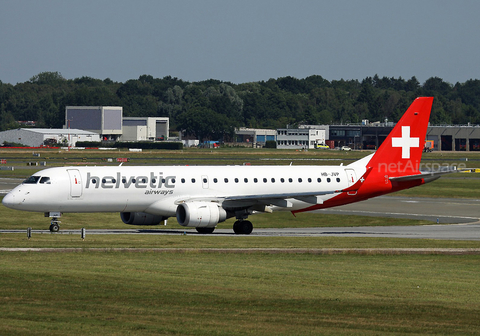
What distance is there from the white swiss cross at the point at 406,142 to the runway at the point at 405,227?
16.0ft

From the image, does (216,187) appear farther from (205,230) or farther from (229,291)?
(229,291)

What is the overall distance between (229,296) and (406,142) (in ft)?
99.8

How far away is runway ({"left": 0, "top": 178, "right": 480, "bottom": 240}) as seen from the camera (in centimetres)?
4256

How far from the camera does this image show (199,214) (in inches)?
1602

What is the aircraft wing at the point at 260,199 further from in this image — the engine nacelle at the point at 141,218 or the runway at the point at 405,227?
the engine nacelle at the point at 141,218

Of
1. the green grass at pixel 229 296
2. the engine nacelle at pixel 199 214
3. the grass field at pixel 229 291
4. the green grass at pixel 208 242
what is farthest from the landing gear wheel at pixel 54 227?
the green grass at pixel 229 296

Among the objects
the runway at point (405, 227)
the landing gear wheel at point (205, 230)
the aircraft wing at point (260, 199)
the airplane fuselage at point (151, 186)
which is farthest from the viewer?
the landing gear wheel at point (205, 230)

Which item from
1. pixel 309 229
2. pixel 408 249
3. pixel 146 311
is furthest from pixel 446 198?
pixel 146 311

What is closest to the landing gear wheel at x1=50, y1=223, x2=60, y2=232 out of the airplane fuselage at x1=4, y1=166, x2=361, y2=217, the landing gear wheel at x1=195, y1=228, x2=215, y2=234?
the airplane fuselage at x1=4, y1=166, x2=361, y2=217

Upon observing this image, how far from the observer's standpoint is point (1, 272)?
912 inches

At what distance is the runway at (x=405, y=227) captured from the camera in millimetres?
42562

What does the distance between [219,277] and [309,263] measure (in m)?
5.76

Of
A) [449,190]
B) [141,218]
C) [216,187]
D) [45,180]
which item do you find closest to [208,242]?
[216,187]

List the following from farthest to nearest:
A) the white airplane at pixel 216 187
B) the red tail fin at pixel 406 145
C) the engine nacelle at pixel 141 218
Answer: the red tail fin at pixel 406 145 → the engine nacelle at pixel 141 218 → the white airplane at pixel 216 187
